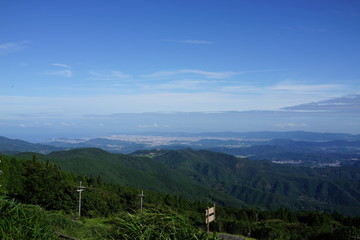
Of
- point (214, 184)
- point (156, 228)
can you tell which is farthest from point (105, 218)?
point (214, 184)

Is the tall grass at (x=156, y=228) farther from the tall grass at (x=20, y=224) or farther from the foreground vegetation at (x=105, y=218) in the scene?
the tall grass at (x=20, y=224)

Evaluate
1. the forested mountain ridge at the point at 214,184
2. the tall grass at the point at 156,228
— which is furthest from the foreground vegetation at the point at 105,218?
the forested mountain ridge at the point at 214,184

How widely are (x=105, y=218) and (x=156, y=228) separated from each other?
22.8 m

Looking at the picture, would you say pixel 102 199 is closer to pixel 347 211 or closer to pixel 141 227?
pixel 141 227

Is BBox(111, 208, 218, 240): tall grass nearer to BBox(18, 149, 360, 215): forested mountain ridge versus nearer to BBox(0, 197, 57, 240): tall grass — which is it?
BBox(0, 197, 57, 240): tall grass

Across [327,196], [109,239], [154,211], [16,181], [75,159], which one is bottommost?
[327,196]

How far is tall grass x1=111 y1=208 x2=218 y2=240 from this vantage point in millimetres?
2850

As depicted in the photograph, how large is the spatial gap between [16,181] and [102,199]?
35.4 feet

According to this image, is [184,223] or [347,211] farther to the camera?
[347,211]

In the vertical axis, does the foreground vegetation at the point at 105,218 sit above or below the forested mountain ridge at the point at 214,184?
above

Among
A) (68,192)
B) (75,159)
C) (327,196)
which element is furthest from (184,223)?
(327,196)

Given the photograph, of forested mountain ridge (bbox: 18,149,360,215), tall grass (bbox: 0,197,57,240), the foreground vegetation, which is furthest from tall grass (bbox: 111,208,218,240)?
forested mountain ridge (bbox: 18,149,360,215)

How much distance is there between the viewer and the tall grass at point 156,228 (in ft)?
9.35

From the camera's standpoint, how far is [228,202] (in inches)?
4737
